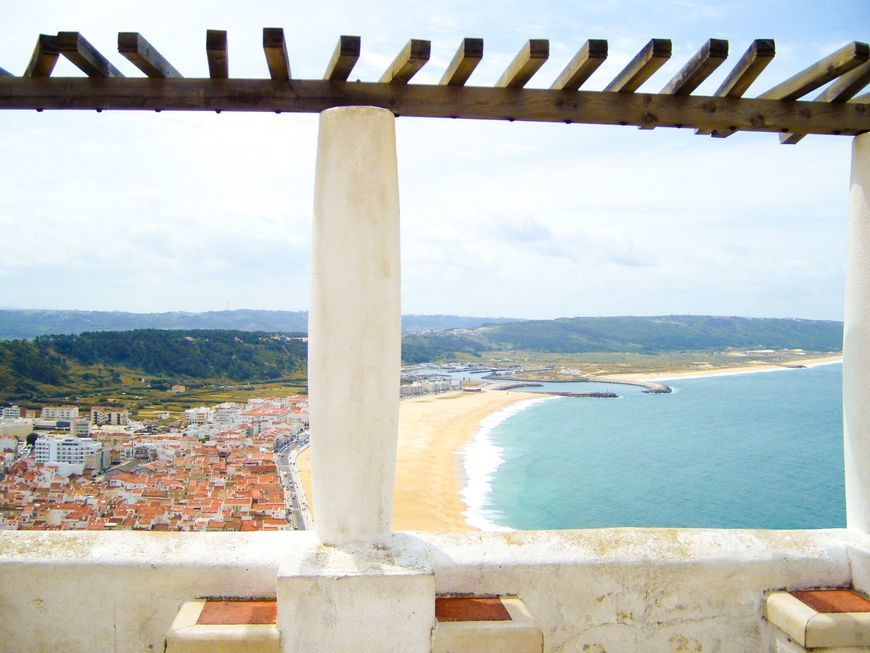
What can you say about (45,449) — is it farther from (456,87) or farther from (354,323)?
(456,87)

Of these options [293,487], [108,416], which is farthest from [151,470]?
[108,416]

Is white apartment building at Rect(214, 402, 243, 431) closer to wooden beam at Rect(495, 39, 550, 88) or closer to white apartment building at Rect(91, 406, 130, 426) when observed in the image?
white apartment building at Rect(91, 406, 130, 426)

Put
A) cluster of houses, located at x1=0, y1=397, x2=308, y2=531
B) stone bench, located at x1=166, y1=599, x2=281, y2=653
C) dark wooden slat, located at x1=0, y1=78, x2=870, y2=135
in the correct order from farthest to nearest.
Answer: cluster of houses, located at x1=0, y1=397, x2=308, y2=531
dark wooden slat, located at x1=0, y1=78, x2=870, y2=135
stone bench, located at x1=166, y1=599, x2=281, y2=653

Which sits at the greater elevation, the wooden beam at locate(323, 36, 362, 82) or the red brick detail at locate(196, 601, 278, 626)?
the wooden beam at locate(323, 36, 362, 82)

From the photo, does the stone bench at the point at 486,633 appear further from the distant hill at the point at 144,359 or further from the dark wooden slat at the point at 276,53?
the distant hill at the point at 144,359

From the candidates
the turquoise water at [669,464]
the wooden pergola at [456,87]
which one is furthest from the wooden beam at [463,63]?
the turquoise water at [669,464]

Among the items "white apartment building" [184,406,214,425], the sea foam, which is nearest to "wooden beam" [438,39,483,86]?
the sea foam

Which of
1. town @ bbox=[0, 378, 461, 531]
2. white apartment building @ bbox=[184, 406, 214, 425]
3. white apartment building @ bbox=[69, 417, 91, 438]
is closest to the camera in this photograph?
town @ bbox=[0, 378, 461, 531]

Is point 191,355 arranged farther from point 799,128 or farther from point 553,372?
point 553,372
